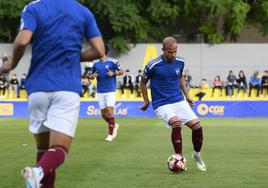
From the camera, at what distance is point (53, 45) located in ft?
19.4

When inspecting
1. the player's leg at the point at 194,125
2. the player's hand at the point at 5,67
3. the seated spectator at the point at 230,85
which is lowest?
the seated spectator at the point at 230,85

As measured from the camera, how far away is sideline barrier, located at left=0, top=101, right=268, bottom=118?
29609mm

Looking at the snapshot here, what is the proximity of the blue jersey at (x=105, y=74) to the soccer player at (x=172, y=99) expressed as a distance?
256 inches

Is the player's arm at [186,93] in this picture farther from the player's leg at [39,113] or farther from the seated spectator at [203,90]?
the seated spectator at [203,90]

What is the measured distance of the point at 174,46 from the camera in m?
10.4

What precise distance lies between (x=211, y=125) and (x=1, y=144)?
1011 centimetres

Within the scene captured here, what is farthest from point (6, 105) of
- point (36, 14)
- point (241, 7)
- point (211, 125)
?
point (36, 14)

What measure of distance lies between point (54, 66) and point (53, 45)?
19 cm

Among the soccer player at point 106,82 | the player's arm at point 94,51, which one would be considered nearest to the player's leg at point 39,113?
the player's arm at point 94,51

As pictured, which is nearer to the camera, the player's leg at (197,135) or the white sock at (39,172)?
the white sock at (39,172)

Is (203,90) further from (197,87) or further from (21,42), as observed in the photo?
(21,42)

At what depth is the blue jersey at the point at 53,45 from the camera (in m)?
5.87

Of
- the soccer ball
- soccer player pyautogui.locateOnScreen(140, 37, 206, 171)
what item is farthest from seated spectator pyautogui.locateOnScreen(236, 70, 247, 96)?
the soccer ball

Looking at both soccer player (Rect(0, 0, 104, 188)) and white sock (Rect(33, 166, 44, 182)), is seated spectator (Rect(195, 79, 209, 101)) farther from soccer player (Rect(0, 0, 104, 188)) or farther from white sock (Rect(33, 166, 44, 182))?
white sock (Rect(33, 166, 44, 182))
